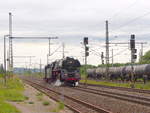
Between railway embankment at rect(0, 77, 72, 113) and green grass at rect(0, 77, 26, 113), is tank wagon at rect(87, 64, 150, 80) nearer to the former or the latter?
green grass at rect(0, 77, 26, 113)

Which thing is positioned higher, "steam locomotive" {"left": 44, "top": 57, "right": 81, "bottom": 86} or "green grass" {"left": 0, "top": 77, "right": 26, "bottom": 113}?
"steam locomotive" {"left": 44, "top": 57, "right": 81, "bottom": 86}

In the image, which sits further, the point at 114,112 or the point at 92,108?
the point at 92,108

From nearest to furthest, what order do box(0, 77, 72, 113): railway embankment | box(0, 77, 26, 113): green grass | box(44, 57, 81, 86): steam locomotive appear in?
box(0, 77, 26, 113): green grass → box(0, 77, 72, 113): railway embankment → box(44, 57, 81, 86): steam locomotive

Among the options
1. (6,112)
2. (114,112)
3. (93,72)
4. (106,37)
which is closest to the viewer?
(6,112)

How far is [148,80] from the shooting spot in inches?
1981

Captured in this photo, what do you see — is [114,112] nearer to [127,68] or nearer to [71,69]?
[71,69]

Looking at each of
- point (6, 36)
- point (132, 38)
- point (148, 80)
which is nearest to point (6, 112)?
point (132, 38)

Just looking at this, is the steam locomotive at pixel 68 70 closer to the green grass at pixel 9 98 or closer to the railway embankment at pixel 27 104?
the green grass at pixel 9 98

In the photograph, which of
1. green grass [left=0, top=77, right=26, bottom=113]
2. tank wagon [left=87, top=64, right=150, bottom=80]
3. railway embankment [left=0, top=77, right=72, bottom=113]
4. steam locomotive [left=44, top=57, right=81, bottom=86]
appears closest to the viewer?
green grass [left=0, top=77, right=26, bottom=113]

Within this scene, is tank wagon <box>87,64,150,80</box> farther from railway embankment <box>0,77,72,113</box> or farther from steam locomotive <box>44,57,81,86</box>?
railway embankment <box>0,77,72,113</box>

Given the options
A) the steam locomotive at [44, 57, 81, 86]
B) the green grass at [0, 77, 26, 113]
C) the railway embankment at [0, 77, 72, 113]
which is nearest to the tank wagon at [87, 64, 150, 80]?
the steam locomotive at [44, 57, 81, 86]

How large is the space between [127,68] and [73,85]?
1395 cm

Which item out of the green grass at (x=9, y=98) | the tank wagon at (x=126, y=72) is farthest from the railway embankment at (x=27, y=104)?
the tank wagon at (x=126, y=72)

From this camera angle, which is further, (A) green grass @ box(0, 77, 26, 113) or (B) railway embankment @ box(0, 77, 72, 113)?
(B) railway embankment @ box(0, 77, 72, 113)
